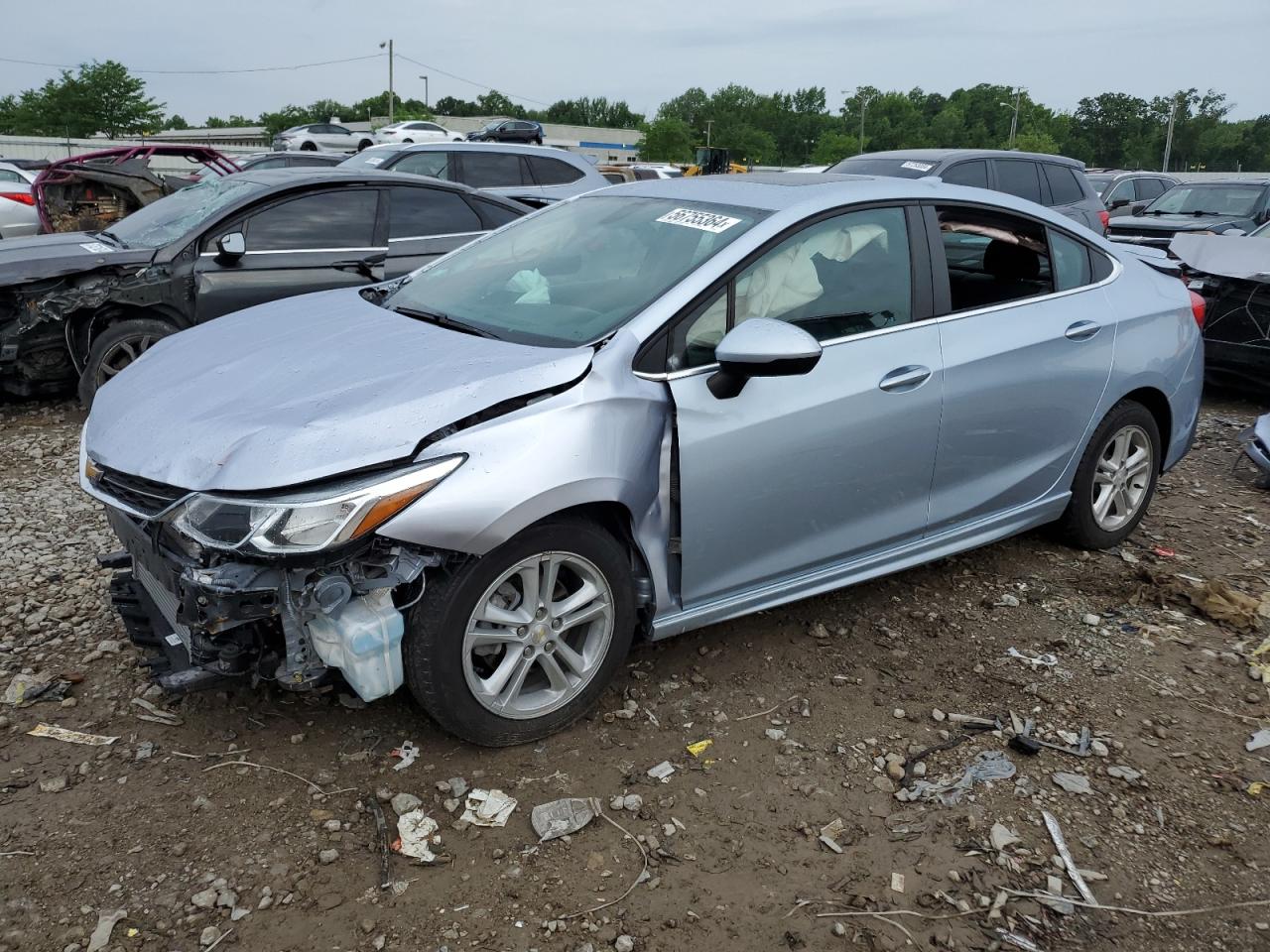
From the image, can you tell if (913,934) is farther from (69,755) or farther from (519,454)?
(69,755)

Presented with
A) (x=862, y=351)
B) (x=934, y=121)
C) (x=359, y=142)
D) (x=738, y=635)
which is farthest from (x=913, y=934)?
(x=934, y=121)

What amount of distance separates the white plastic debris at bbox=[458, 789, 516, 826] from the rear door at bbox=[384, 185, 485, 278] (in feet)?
17.0

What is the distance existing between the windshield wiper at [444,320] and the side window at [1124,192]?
18335mm

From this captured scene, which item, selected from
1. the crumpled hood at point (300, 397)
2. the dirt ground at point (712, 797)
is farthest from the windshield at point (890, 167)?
the crumpled hood at point (300, 397)

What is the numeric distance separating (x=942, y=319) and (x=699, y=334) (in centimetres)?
112

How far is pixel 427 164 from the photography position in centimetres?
1044

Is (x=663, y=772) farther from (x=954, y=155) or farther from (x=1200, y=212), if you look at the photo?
(x=1200, y=212)

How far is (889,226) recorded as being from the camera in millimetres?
3820

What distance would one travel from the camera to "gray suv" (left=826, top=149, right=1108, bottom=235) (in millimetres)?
9930

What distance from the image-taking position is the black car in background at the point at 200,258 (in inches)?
253

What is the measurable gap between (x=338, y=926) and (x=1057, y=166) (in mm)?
11317

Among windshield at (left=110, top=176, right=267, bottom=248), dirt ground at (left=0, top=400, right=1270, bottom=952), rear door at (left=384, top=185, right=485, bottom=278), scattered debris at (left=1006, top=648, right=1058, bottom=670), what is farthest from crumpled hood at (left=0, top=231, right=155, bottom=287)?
scattered debris at (left=1006, top=648, right=1058, bottom=670)

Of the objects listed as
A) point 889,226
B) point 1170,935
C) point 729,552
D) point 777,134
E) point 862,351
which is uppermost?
point 777,134

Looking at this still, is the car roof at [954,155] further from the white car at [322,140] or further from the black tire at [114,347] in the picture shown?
the white car at [322,140]
